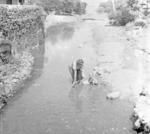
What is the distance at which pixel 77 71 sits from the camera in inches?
518

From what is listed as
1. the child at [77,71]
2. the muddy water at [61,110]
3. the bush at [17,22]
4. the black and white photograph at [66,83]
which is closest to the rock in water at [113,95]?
the black and white photograph at [66,83]

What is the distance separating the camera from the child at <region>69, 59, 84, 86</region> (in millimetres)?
12911

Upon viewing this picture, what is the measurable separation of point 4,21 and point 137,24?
2165 centimetres

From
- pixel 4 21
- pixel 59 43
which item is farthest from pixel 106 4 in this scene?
pixel 4 21

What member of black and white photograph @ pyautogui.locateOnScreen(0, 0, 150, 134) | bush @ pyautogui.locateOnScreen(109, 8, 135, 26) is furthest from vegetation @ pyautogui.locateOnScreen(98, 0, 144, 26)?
black and white photograph @ pyautogui.locateOnScreen(0, 0, 150, 134)

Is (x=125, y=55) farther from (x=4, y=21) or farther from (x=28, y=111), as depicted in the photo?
(x=28, y=111)

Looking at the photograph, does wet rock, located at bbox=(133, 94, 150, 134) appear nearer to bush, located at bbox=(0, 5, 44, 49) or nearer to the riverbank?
the riverbank

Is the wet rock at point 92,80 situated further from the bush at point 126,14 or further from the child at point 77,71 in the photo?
the bush at point 126,14

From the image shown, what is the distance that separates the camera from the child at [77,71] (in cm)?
1291

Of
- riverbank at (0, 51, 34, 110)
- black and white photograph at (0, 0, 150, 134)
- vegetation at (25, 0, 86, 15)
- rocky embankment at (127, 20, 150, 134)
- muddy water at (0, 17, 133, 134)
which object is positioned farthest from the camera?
vegetation at (25, 0, 86, 15)

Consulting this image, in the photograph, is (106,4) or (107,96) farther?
(106,4)

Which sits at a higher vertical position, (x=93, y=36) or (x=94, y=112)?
(x=93, y=36)

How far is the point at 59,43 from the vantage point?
83.9 ft

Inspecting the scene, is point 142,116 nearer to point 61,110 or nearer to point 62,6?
point 61,110
